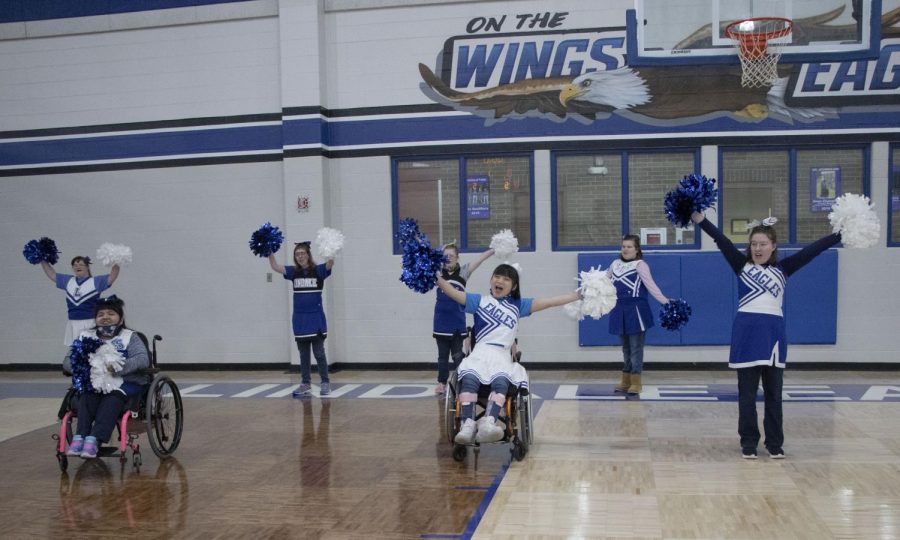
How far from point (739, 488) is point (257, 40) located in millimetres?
7541

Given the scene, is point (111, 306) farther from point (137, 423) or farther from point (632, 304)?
point (632, 304)

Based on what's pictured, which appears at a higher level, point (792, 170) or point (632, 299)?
point (792, 170)

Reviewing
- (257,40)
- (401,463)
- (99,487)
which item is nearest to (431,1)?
(257,40)

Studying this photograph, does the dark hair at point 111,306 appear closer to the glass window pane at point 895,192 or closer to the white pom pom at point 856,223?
the white pom pom at point 856,223

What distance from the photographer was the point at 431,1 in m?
9.27

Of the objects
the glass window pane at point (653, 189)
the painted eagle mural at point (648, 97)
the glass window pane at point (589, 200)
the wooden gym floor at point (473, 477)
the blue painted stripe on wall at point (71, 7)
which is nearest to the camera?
the wooden gym floor at point (473, 477)

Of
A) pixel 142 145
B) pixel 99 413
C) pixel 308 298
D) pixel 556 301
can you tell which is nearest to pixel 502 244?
pixel 556 301

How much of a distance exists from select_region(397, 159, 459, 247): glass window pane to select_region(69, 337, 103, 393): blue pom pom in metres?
4.87

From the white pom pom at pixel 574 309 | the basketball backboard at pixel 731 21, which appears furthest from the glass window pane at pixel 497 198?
the white pom pom at pixel 574 309

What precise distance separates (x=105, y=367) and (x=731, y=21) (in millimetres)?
6525

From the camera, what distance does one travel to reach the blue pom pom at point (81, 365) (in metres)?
5.03

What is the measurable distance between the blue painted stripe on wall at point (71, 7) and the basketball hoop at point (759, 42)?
5723 millimetres

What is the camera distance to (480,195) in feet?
30.7

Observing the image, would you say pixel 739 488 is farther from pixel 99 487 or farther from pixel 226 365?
pixel 226 365
